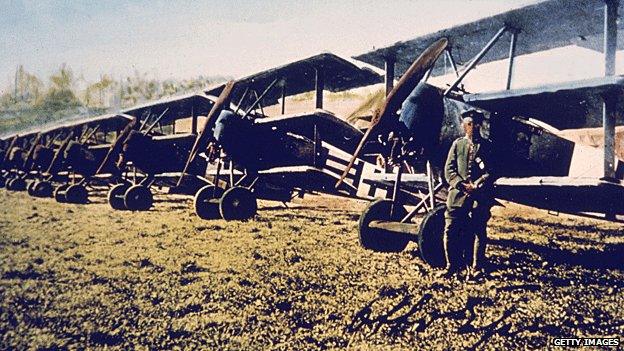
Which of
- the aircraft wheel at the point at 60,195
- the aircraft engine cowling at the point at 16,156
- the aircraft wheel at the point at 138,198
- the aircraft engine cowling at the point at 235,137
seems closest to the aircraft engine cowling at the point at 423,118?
the aircraft engine cowling at the point at 235,137

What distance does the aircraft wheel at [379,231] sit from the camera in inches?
177

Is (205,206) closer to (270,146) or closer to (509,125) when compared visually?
(270,146)

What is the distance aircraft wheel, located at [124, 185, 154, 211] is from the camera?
8.64 metres

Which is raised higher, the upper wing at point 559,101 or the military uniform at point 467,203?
the upper wing at point 559,101

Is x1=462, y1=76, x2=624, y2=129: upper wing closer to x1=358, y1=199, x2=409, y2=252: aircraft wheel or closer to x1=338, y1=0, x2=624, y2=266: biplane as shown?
x1=338, y1=0, x2=624, y2=266: biplane

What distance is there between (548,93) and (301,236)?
3728 millimetres

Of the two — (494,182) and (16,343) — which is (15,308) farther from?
(494,182)

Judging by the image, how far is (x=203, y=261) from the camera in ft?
14.3

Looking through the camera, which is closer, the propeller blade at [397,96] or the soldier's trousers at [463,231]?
the soldier's trousers at [463,231]

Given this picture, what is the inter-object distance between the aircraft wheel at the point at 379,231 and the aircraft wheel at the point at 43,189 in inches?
423

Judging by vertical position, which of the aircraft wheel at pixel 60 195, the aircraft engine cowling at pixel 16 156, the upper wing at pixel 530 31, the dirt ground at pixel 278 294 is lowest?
the dirt ground at pixel 278 294

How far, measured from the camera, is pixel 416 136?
416cm

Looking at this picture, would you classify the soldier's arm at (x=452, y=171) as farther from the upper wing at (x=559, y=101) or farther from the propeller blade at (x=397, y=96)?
the upper wing at (x=559, y=101)

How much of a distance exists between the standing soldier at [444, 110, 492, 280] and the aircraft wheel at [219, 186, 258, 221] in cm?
417
